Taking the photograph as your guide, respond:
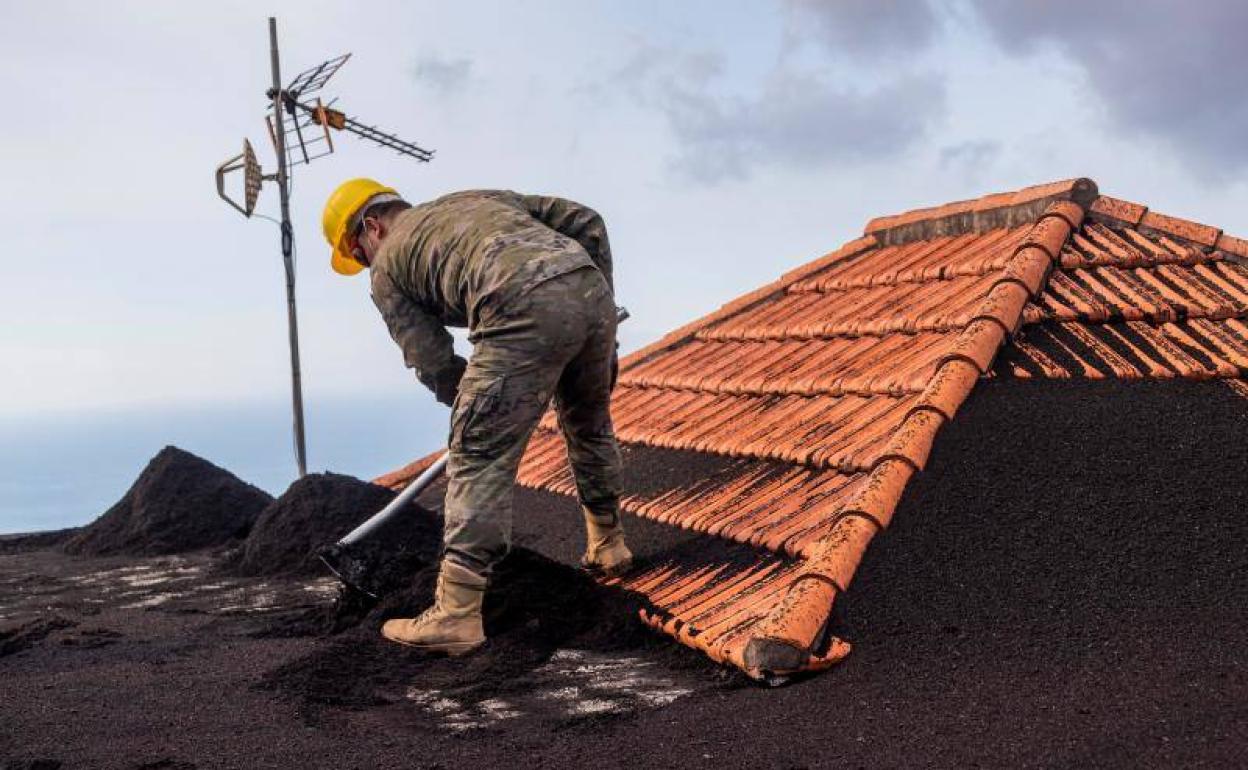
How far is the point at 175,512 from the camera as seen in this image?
9.36 m

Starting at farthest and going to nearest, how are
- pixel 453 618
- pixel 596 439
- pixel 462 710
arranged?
pixel 596 439, pixel 453 618, pixel 462 710

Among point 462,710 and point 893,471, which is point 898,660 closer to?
point 893,471

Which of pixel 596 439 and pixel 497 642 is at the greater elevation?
pixel 596 439

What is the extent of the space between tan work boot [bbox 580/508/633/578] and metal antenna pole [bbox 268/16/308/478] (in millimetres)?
6517

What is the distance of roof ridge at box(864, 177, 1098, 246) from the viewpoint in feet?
21.4

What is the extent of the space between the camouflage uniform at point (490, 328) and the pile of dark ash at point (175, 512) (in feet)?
16.8

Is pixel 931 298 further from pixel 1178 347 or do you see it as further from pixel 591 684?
pixel 591 684

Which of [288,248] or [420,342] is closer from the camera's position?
[420,342]

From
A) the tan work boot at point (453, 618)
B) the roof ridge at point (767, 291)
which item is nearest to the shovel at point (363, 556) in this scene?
the tan work boot at point (453, 618)

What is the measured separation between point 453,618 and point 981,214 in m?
4.18

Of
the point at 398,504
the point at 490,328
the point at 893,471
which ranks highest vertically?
the point at 490,328

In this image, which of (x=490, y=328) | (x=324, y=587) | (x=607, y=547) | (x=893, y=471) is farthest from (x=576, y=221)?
(x=324, y=587)

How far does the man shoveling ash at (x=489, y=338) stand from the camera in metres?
4.24

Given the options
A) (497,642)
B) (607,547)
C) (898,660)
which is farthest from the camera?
(607,547)
